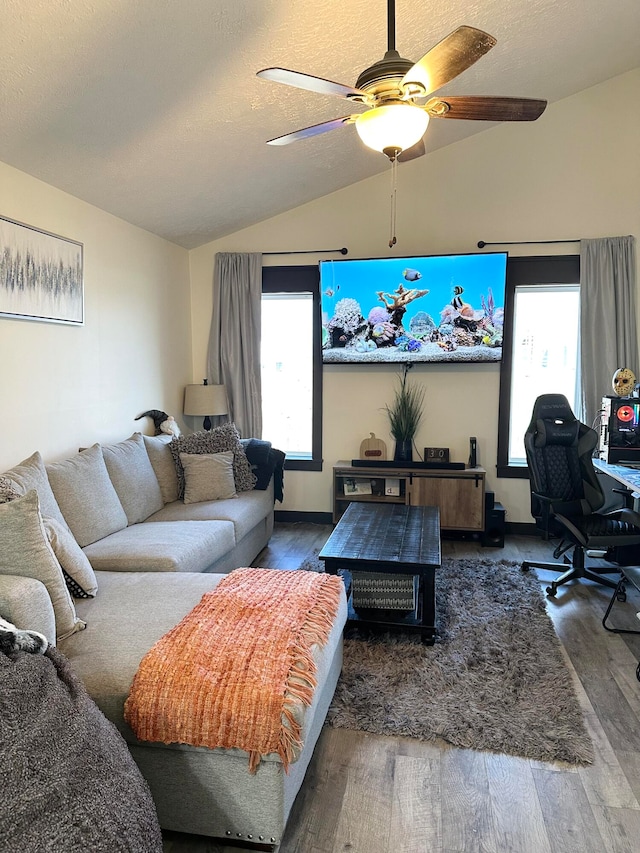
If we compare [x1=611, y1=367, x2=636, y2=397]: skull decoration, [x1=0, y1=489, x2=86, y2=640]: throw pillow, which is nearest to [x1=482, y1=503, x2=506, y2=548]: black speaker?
[x1=611, y1=367, x2=636, y2=397]: skull decoration

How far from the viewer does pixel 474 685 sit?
100 inches

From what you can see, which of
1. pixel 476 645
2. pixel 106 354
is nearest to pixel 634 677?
pixel 476 645

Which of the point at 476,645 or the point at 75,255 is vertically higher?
the point at 75,255

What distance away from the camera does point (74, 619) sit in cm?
205

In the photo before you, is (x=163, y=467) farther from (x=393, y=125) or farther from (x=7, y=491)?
(x=393, y=125)

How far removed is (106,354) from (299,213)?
84.5 inches

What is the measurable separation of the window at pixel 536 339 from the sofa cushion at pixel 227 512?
217 cm

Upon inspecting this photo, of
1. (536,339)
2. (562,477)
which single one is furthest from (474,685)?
(536,339)

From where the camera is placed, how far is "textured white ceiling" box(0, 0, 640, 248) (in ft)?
7.36

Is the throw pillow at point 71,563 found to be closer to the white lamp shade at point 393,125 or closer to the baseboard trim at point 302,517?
the white lamp shade at point 393,125

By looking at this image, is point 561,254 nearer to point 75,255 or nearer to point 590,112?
point 590,112

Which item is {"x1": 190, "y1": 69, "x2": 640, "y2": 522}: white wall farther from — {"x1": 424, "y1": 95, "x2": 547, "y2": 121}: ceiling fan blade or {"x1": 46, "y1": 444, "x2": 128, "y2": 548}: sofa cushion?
{"x1": 424, "y1": 95, "x2": 547, "y2": 121}: ceiling fan blade

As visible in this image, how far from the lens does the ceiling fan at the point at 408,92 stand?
5.86ft

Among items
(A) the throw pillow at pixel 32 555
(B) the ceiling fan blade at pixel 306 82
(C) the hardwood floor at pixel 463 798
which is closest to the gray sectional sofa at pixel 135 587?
(A) the throw pillow at pixel 32 555
